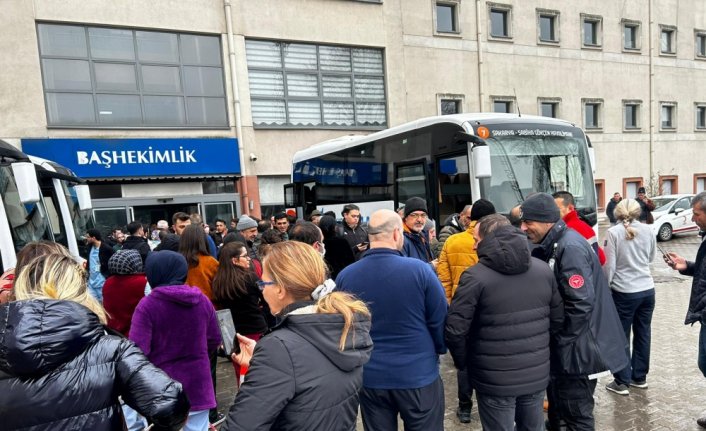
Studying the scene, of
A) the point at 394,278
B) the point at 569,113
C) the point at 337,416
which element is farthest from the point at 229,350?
the point at 569,113

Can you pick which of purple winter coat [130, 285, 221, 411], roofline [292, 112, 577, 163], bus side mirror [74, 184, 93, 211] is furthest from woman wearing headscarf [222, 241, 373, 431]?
bus side mirror [74, 184, 93, 211]

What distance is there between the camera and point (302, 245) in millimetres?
1957

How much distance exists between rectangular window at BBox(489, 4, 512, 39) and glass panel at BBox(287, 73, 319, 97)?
9.38m

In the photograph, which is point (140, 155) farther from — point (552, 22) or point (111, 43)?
point (552, 22)

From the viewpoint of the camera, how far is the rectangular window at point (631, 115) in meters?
23.3

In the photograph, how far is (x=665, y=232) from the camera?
15.0m

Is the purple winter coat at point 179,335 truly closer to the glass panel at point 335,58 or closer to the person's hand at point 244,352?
the person's hand at point 244,352

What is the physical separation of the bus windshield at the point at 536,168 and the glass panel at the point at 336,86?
10.5m

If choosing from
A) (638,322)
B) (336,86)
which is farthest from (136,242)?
(336,86)

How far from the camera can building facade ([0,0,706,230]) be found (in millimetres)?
13672

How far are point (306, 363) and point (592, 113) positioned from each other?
25417mm

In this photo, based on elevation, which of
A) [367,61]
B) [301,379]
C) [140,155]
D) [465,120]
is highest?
[367,61]

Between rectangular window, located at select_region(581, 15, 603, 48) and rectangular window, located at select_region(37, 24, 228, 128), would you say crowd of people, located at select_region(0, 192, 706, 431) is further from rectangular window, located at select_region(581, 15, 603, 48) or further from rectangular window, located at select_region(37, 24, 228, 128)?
rectangular window, located at select_region(581, 15, 603, 48)

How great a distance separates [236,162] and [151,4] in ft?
19.0
